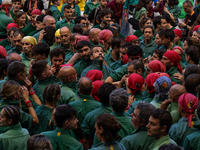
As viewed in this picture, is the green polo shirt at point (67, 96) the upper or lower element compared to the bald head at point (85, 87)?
lower

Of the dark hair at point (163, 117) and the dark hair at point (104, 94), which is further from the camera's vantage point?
the dark hair at point (104, 94)

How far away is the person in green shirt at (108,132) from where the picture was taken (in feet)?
12.9

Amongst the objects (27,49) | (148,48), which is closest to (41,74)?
(27,49)

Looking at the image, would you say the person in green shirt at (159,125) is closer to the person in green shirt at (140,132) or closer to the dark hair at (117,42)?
the person in green shirt at (140,132)

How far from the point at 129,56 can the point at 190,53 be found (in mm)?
1311

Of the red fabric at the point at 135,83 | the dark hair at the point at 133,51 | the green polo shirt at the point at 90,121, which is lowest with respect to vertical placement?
the green polo shirt at the point at 90,121

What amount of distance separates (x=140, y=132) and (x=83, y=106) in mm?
1324

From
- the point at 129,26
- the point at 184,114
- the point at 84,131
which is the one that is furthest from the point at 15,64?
the point at 129,26

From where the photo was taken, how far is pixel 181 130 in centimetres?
471

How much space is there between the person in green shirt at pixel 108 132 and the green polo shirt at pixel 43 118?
50.8 inches

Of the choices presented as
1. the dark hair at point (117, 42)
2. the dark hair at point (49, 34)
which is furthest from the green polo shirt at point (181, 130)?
the dark hair at point (49, 34)

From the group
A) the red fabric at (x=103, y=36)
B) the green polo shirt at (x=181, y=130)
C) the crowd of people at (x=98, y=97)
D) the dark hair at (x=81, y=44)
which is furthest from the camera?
the red fabric at (x=103, y=36)

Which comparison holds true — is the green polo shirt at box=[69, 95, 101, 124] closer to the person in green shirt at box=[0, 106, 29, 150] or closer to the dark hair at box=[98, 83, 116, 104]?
the dark hair at box=[98, 83, 116, 104]

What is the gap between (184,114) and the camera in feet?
15.9
